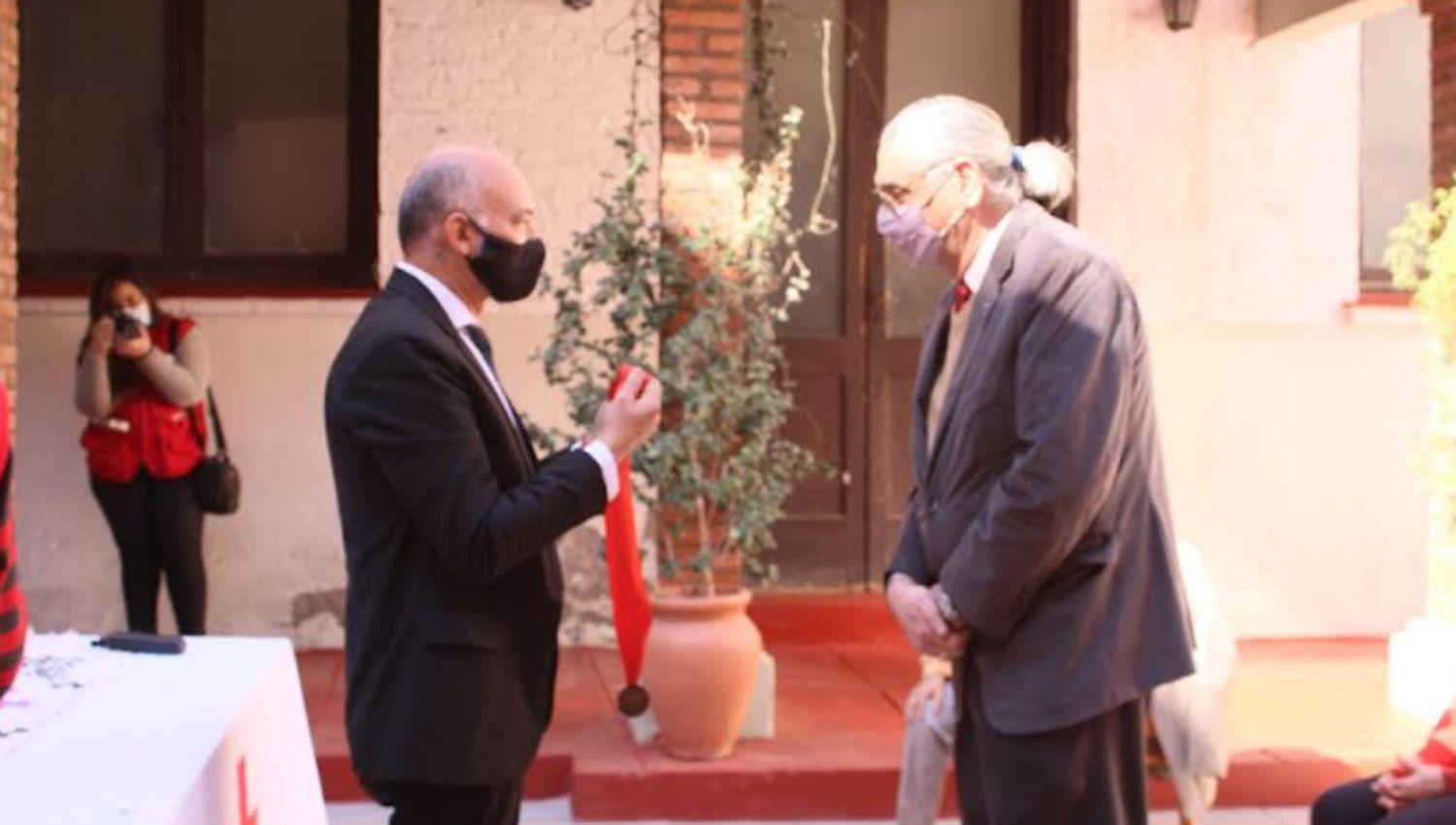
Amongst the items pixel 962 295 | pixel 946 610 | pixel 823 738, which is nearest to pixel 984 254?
pixel 962 295

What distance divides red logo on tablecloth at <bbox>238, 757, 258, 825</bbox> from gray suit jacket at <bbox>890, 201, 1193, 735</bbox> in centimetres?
123

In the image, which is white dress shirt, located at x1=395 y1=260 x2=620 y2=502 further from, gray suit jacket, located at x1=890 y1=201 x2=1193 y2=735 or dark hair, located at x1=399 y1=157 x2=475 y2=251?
gray suit jacket, located at x1=890 y1=201 x2=1193 y2=735

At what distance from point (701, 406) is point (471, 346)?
144 inches

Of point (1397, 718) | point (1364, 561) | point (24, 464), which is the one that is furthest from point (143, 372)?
point (1364, 561)

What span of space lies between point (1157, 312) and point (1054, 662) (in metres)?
6.56

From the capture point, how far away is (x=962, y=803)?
12.2 ft

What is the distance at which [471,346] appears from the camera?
346 cm

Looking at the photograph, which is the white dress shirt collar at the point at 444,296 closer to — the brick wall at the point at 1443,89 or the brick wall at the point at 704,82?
the brick wall at the point at 704,82

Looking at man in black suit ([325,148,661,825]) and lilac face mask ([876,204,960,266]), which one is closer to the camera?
man in black suit ([325,148,661,825])

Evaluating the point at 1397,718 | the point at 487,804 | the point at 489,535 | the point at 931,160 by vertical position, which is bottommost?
the point at 1397,718

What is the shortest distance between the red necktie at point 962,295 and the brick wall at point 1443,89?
5.33 metres

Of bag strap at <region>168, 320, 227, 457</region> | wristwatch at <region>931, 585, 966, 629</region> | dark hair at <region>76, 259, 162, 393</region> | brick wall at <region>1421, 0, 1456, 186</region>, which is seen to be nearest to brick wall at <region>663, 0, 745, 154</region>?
bag strap at <region>168, 320, 227, 457</region>

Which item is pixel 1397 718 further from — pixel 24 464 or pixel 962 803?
pixel 24 464

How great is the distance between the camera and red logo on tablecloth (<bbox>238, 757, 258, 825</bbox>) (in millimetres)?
Result: 3053
